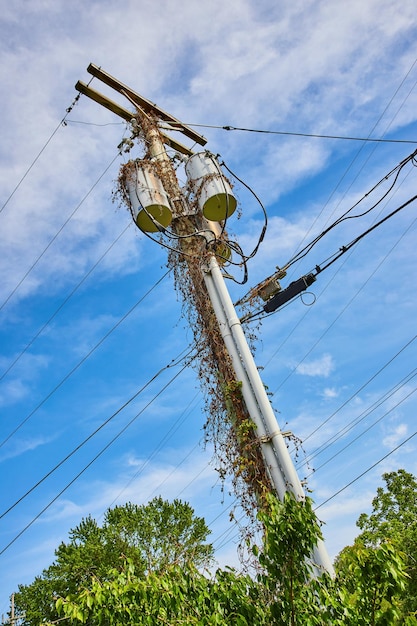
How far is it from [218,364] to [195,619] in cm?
308

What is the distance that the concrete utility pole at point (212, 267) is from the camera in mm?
4750

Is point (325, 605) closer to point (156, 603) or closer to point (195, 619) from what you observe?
point (195, 619)

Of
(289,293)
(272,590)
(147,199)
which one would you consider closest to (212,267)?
(289,293)

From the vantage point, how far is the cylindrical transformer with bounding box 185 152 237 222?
20.2 feet

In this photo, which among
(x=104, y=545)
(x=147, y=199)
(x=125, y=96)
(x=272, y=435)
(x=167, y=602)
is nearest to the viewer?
(x=167, y=602)

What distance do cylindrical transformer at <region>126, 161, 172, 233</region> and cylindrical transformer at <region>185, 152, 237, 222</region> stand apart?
464 millimetres

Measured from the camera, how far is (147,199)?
615 centimetres

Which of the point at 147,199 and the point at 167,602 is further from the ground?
the point at 147,199

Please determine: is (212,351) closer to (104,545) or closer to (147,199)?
(147,199)

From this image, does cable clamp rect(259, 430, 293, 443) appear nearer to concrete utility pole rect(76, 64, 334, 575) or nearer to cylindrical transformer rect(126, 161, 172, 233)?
concrete utility pole rect(76, 64, 334, 575)

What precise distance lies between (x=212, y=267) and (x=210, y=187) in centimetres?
112

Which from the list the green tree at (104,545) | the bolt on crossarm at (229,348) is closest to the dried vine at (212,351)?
the bolt on crossarm at (229,348)

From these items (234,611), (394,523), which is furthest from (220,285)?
(394,523)

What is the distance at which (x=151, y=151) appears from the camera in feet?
23.9
